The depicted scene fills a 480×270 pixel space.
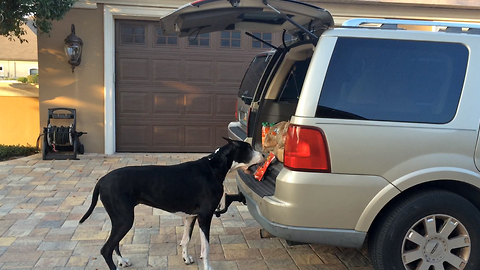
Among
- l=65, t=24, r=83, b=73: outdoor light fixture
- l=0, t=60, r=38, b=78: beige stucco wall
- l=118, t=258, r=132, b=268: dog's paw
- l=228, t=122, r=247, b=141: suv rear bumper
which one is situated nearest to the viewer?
l=118, t=258, r=132, b=268: dog's paw

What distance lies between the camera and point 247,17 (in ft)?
12.9

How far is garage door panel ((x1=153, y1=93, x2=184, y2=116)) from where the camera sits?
8562 mm

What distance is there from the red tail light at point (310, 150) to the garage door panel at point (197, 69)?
5922mm

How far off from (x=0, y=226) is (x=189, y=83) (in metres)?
4.86

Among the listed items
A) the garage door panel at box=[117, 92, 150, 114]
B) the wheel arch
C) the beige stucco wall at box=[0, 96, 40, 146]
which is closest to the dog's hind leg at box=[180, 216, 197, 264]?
the wheel arch

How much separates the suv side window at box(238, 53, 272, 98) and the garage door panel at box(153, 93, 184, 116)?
9.35 feet

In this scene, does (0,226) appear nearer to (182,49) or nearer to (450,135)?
(450,135)

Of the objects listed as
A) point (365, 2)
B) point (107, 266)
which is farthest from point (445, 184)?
point (365, 2)

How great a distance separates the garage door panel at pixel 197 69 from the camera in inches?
336

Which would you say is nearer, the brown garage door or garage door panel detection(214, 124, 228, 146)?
the brown garage door

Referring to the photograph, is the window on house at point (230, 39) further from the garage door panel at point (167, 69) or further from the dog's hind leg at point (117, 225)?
the dog's hind leg at point (117, 225)

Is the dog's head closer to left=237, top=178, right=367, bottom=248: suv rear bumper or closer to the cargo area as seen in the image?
the cargo area

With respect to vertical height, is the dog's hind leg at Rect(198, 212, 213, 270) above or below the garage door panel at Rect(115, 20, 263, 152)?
below

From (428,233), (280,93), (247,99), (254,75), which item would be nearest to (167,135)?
(254,75)
